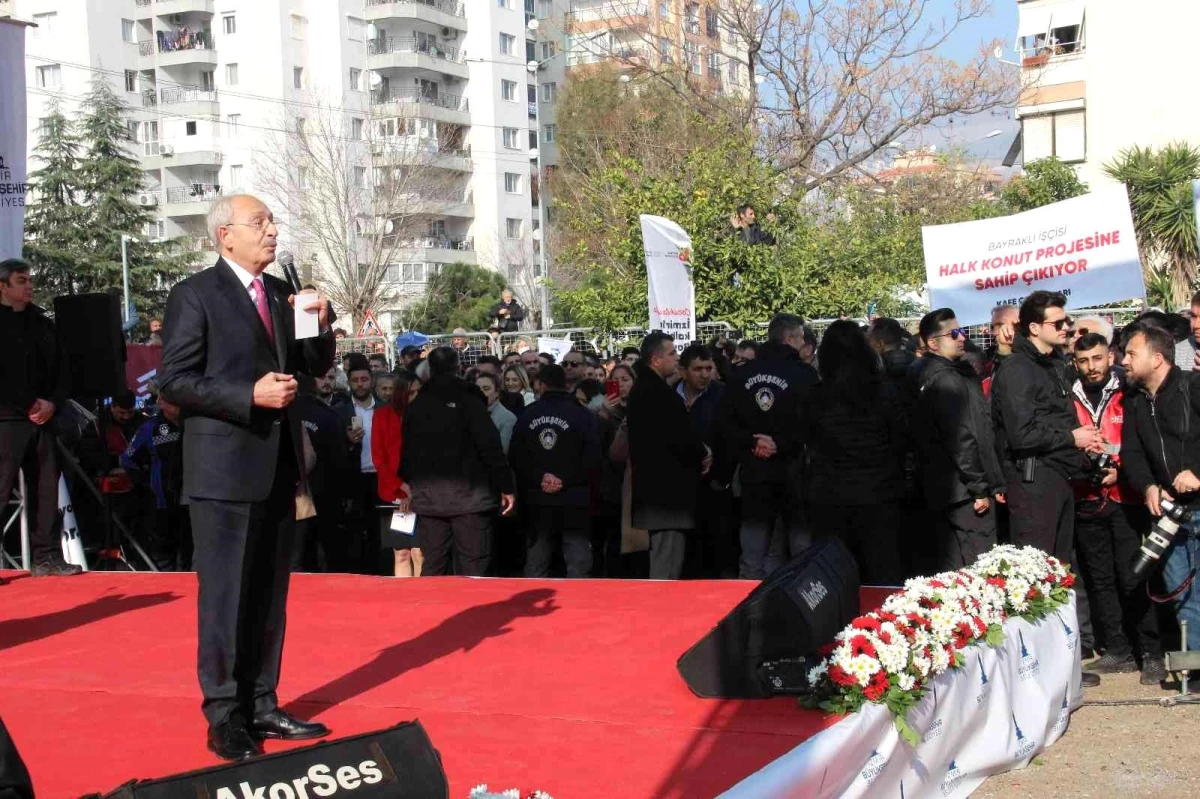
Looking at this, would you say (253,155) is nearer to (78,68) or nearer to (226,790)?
(78,68)

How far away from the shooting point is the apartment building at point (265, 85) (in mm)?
56219

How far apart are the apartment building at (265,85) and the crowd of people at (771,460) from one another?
40.3 metres

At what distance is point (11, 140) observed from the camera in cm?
1150

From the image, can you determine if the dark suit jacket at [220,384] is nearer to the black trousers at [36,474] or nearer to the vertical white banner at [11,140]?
the black trousers at [36,474]

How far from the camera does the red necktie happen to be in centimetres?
541

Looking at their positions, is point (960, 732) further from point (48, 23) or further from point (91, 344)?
point (48, 23)

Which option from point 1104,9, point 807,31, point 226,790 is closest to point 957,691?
point 226,790

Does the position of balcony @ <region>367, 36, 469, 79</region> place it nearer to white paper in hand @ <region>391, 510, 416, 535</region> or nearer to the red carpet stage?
white paper in hand @ <region>391, 510, 416, 535</region>

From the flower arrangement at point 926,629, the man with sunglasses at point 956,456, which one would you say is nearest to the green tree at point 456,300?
the man with sunglasses at point 956,456

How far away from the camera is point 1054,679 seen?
22.4ft

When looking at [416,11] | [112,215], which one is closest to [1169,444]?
[112,215]

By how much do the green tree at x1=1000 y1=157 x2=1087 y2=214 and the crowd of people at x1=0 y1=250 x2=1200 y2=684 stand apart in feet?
79.8

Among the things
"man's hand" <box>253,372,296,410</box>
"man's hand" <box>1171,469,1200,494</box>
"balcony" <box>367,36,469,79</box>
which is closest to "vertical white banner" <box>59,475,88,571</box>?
"man's hand" <box>253,372,296,410</box>

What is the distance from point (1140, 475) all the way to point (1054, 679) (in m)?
1.36
